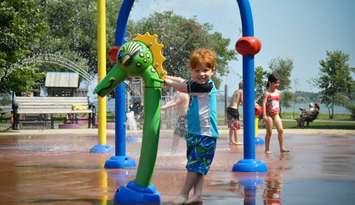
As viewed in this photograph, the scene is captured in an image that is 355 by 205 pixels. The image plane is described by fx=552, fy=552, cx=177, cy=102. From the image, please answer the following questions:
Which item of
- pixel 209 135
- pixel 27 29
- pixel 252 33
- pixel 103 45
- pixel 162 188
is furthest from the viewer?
pixel 27 29

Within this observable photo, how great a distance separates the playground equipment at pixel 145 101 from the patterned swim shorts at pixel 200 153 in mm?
349

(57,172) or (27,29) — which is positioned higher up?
(27,29)

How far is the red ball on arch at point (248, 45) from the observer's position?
22.8 feet

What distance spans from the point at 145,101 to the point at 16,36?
55.2 ft

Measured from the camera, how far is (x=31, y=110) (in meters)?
21.6

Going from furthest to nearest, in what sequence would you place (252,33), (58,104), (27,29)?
(58,104) → (27,29) → (252,33)

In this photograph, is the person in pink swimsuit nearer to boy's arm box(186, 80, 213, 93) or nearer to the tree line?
boy's arm box(186, 80, 213, 93)

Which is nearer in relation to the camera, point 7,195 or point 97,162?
point 7,195

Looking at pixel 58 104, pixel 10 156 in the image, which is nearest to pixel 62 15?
pixel 58 104

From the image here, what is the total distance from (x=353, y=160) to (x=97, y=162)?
4160 mm

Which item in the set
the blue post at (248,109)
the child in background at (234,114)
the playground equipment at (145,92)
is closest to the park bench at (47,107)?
the child in background at (234,114)

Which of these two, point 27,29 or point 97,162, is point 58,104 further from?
point 97,162

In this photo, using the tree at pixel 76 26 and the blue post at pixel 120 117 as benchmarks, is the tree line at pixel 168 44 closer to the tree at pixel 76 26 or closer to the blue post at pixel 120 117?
the tree at pixel 76 26

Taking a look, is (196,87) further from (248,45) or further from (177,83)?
(248,45)
